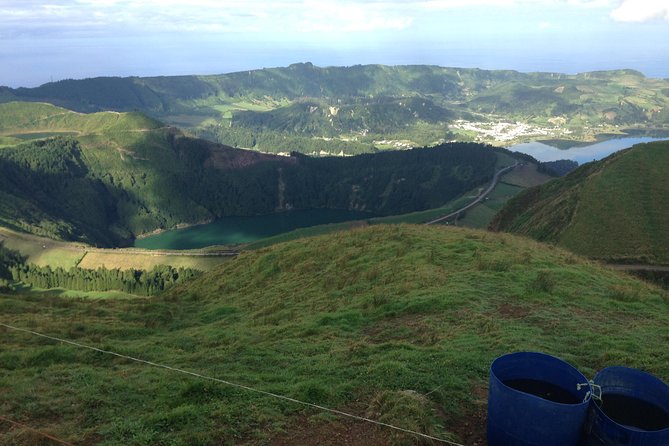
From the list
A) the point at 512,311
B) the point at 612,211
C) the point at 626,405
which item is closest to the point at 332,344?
the point at 512,311

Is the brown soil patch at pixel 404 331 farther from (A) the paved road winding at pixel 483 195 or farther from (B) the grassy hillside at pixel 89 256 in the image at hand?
(A) the paved road winding at pixel 483 195

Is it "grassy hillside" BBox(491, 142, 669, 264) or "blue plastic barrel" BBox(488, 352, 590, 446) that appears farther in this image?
"grassy hillside" BBox(491, 142, 669, 264)

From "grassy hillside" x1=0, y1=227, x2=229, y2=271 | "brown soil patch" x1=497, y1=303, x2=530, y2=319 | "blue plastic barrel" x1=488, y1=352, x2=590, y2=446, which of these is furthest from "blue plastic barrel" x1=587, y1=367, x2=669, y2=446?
"grassy hillside" x1=0, y1=227, x2=229, y2=271

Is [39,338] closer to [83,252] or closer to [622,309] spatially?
[622,309]

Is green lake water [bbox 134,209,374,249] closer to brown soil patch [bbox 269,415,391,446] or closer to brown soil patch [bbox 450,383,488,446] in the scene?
brown soil patch [bbox 269,415,391,446]

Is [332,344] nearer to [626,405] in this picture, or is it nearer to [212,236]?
[626,405]

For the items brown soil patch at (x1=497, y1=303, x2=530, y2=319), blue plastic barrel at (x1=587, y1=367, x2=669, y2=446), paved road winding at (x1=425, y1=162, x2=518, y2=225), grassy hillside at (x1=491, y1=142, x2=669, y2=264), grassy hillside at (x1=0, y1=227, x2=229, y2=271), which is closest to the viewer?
blue plastic barrel at (x1=587, y1=367, x2=669, y2=446)
